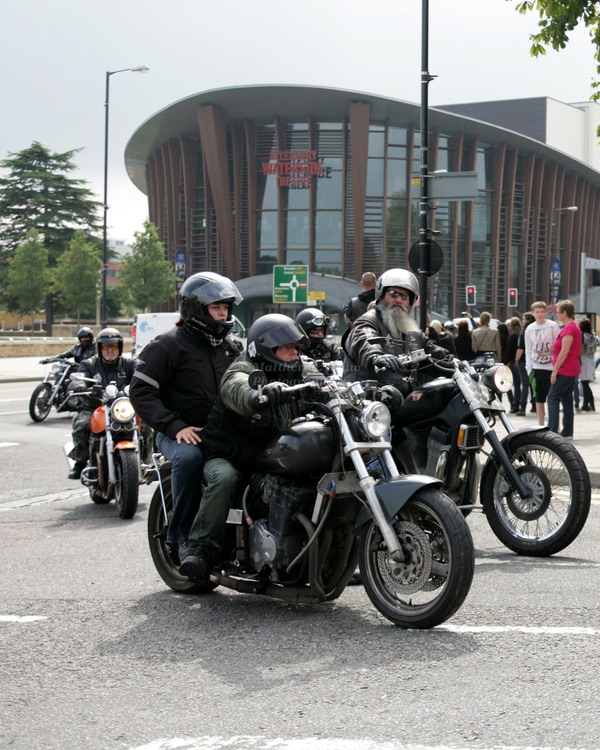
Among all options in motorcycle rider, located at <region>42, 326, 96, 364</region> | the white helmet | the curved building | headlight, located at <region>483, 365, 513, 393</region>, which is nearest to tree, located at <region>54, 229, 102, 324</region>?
the curved building

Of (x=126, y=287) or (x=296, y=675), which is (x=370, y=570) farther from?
(x=126, y=287)

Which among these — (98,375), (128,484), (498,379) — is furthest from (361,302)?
(498,379)

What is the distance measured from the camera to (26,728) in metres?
3.82

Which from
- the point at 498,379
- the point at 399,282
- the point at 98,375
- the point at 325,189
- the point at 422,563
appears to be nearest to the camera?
the point at 422,563

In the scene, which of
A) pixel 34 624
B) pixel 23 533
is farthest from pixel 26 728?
pixel 23 533

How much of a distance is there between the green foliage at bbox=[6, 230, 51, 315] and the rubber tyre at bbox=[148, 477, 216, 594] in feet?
224

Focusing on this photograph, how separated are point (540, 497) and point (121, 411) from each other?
3919mm

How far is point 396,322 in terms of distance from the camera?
753 centimetres

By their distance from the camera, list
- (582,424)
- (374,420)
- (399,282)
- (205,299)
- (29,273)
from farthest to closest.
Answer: (29,273) → (582,424) → (399,282) → (205,299) → (374,420)

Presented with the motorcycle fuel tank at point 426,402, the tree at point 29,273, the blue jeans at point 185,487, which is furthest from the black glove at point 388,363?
the tree at point 29,273

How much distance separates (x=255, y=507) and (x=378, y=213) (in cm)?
6529

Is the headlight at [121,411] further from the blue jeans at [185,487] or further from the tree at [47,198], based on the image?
the tree at [47,198]

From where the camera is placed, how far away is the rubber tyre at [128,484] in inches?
353

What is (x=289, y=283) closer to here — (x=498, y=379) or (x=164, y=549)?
(x=498, y=379)
